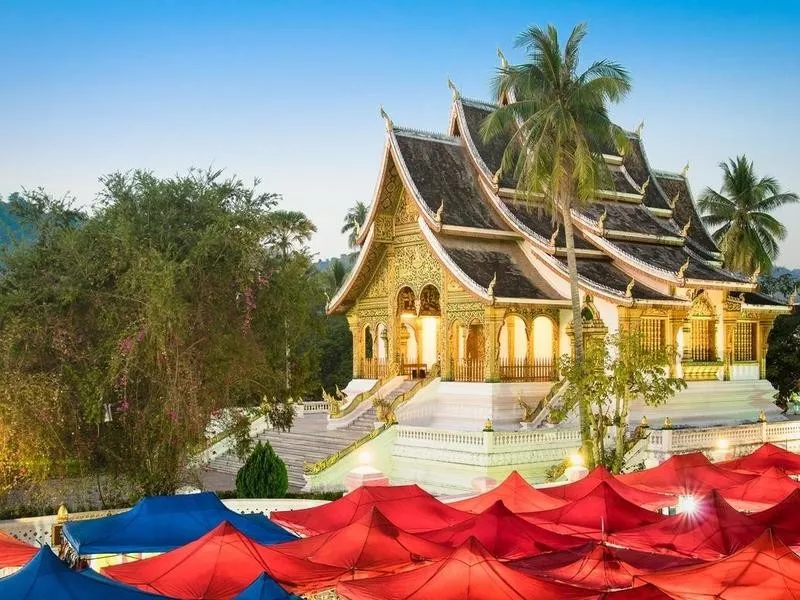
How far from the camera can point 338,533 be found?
35.1 ft

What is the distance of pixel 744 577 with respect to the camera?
907cm

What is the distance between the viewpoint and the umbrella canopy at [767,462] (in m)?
17.4

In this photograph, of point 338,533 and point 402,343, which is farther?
point 402,343

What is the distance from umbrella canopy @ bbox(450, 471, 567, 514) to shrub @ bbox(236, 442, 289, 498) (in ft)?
14.9

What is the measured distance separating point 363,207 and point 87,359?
124ft

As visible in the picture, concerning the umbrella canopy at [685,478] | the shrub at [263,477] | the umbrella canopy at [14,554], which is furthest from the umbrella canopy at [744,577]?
the shrub at [263,477]

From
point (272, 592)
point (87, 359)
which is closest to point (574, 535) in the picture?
point (272, 592)

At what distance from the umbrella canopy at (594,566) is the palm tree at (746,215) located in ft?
80.8

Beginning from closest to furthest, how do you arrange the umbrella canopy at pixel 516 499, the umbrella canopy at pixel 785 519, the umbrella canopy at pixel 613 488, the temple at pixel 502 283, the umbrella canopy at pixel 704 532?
the umbrella canopy at pixel 704 532, the umbrella canopy at pixel 785 519, the umbrella canopy at pixel 516 499, the umbrella canopy at pixel 613 488, the temple at pixel 502 283

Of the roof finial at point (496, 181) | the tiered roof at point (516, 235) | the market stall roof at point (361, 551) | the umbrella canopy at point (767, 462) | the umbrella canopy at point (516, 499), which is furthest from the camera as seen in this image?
the roof finial at point (496, 181)

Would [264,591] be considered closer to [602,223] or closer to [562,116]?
[562,116]

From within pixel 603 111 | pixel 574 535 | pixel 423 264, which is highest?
pixel 603 111

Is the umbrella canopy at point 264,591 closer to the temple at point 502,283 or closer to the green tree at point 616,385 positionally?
the green tree at point 616,385

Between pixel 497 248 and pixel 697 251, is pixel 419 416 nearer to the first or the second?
pixel 497 248
